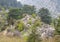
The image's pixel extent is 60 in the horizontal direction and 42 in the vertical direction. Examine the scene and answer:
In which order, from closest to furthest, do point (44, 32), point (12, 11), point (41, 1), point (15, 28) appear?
point (44, 32) → point (15, 28) → point (12, 11) → point (41, 1)

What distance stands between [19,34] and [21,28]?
0.72m

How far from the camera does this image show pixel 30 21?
12.1 m

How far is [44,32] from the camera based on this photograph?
10.4 metres

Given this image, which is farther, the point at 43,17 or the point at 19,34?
the point at 43,17

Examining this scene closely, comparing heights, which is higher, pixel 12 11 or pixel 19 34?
pixel 12 11

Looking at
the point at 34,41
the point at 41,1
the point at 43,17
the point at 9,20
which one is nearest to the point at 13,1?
the point at 41,1

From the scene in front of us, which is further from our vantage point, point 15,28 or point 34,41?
point 15,28

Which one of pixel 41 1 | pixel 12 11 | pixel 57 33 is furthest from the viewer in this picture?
pixel 41 1

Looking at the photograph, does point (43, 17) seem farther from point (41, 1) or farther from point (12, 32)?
point (41, 1)

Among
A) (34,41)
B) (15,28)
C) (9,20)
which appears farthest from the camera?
(9,20)

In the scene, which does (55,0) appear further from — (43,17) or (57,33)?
(57,33)

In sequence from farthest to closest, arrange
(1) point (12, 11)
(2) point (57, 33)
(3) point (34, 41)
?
(1) point (12, 11)
(2) point (57, 33)
(3) point (34, 41)

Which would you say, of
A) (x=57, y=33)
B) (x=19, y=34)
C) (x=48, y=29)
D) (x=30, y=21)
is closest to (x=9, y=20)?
(x=30, y=21)

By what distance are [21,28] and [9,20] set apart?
182 centimetres
